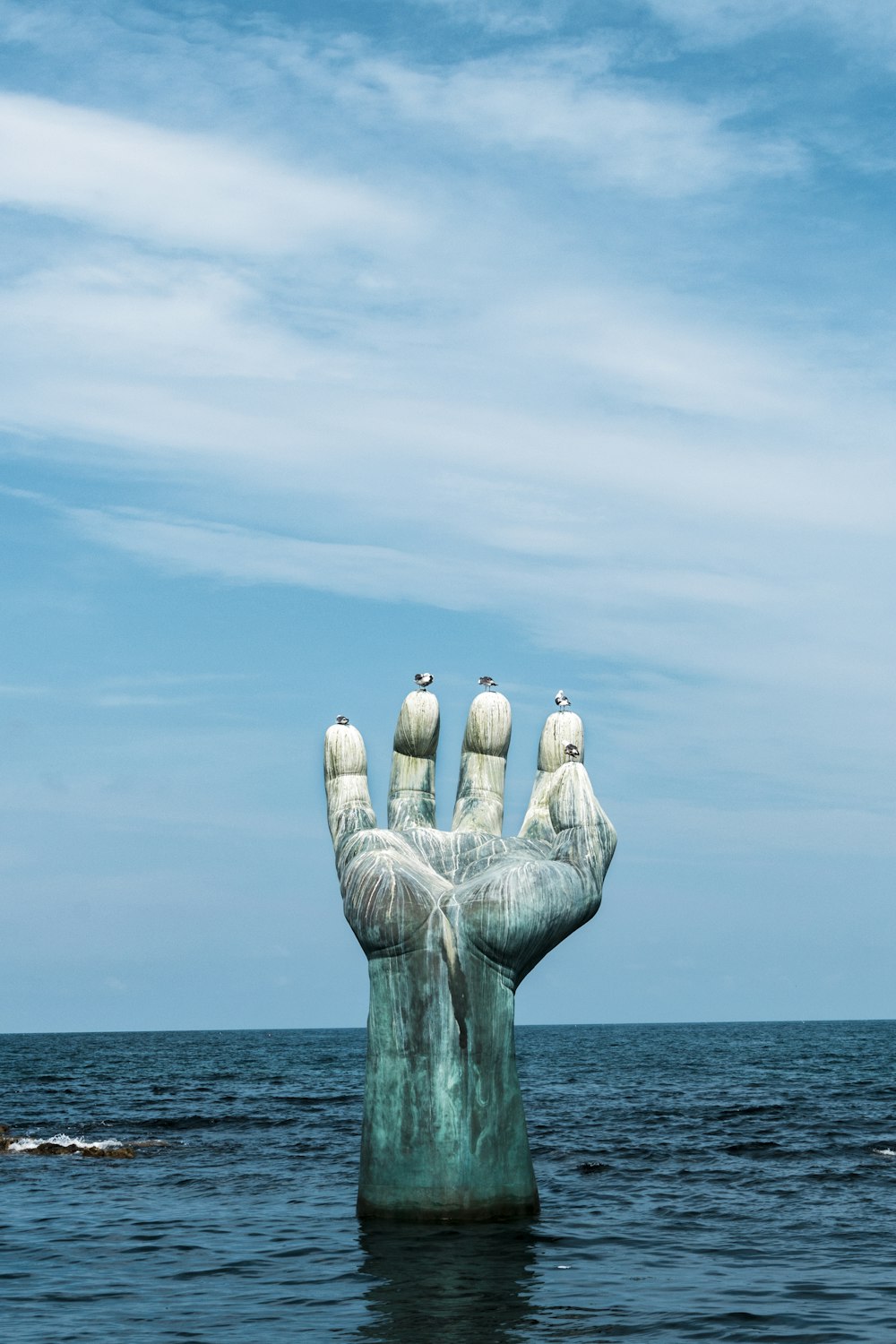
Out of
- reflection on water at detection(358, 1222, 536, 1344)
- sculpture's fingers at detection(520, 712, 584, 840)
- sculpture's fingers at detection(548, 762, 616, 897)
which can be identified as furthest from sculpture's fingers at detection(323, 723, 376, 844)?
reflection on water at detection(358, 1222, 536, 1344)

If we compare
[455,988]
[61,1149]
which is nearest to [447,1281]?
[455,988]

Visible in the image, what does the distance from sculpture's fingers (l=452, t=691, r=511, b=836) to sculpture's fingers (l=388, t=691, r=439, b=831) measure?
1.03 feet

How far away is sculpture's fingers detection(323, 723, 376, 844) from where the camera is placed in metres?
A: 15.2

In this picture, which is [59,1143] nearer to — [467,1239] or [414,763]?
[414,763]

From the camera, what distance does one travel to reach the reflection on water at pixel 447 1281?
1136 centimetres

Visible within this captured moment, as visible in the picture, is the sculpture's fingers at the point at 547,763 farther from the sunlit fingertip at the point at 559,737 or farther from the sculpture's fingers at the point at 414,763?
the sculpture's fingers at the point at 414,763

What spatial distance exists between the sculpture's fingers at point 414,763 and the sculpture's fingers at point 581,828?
150 centimetres

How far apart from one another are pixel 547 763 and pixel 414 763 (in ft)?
4.31

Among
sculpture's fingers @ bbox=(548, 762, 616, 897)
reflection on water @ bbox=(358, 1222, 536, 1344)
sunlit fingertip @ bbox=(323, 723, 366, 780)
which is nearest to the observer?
reflection on water @ bbox=(358, 1222, 536, 1344)

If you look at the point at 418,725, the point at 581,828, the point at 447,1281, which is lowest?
the point at 447,1281

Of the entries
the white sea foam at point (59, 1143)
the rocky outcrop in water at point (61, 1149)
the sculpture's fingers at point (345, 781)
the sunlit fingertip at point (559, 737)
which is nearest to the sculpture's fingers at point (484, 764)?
the sunlit fingertip at point (559, 737)

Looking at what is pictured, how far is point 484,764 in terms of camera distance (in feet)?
49.9

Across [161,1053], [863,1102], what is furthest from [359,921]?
[161,1053]

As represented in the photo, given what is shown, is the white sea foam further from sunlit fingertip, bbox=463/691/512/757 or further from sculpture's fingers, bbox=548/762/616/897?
sculpture's fingers, bbox=548/762/616/897
